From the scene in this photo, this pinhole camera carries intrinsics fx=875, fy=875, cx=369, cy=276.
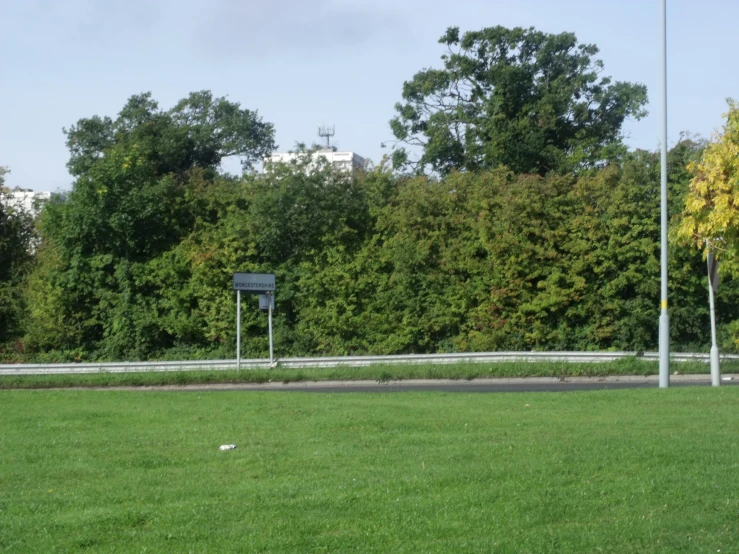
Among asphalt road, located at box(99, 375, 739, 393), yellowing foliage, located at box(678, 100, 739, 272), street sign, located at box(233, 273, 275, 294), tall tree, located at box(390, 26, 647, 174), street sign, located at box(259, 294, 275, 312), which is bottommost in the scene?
asphalt road, located at box(99, 375, 739, 393)

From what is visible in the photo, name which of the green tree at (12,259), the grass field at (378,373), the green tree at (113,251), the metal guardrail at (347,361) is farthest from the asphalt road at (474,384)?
the green tree at (12,259)

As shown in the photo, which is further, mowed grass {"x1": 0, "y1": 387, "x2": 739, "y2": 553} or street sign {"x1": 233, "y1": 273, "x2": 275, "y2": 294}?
street sign {"x1": 233, "y1": 273, "x2": 275, "y2": 294}

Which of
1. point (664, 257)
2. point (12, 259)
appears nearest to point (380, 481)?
point (664, 257)

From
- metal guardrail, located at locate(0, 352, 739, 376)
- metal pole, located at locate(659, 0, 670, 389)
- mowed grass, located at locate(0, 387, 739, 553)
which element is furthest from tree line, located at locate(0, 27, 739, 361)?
A: mowed grass, located at locate(0, 387, 739, 553)

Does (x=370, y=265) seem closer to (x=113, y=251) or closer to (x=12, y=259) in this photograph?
(x=113, y=251)

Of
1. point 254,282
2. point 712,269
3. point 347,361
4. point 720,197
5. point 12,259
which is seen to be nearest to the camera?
point 720,197

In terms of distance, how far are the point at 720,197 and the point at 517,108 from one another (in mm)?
24704

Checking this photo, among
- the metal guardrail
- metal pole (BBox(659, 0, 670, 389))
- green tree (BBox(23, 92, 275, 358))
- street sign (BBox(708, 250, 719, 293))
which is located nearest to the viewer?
street sign (BBox(708, 250, 719, 293))

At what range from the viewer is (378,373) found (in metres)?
24.5

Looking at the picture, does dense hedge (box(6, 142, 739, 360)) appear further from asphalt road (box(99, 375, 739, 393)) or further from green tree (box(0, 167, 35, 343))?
asphalt road (box(99, 375, 739, 393))

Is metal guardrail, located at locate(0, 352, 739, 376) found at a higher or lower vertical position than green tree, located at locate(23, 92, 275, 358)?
lower

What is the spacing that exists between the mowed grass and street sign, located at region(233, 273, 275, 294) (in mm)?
13092

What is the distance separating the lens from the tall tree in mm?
38281

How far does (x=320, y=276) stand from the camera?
30594 millimetres
